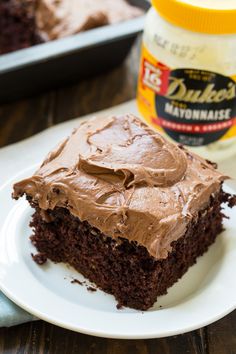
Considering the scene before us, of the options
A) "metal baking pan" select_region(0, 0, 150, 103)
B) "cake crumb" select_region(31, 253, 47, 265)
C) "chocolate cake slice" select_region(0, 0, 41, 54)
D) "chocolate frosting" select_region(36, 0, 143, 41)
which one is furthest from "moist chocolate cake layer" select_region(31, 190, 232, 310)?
"chocolate cake slice" select_region(0, 0, 41, 54)

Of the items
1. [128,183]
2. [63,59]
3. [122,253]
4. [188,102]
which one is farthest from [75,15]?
[122,253]

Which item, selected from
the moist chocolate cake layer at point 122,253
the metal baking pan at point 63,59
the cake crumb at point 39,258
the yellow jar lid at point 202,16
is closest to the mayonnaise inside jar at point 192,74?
the yellow jar lid at point 202,16

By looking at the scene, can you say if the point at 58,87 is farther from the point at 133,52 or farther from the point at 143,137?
the point at 143,137

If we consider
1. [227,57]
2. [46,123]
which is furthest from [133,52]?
[227,57]

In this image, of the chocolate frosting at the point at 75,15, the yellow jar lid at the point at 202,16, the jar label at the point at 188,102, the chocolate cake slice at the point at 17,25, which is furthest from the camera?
the chocolate cake slice at the point at 17,25

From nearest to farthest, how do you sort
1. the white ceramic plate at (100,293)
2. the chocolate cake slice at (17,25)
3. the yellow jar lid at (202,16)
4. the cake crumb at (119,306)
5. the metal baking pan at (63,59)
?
1. the white ceramic plate at (100,293)
2. the cake crumb at (119,306)
3. the yellow jar lid at (202,16)
4. the metal baking pan at (63,59)
5. the chocolate cake slice at (17,25)

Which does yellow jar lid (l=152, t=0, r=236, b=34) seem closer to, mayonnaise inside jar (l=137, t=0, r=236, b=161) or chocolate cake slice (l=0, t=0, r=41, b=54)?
mayonnaise inside jar (l=137, t=0, r=236, b=161)

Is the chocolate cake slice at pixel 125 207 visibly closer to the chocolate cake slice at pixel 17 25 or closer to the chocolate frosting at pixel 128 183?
the chocolate frosting at pixel 128 183
